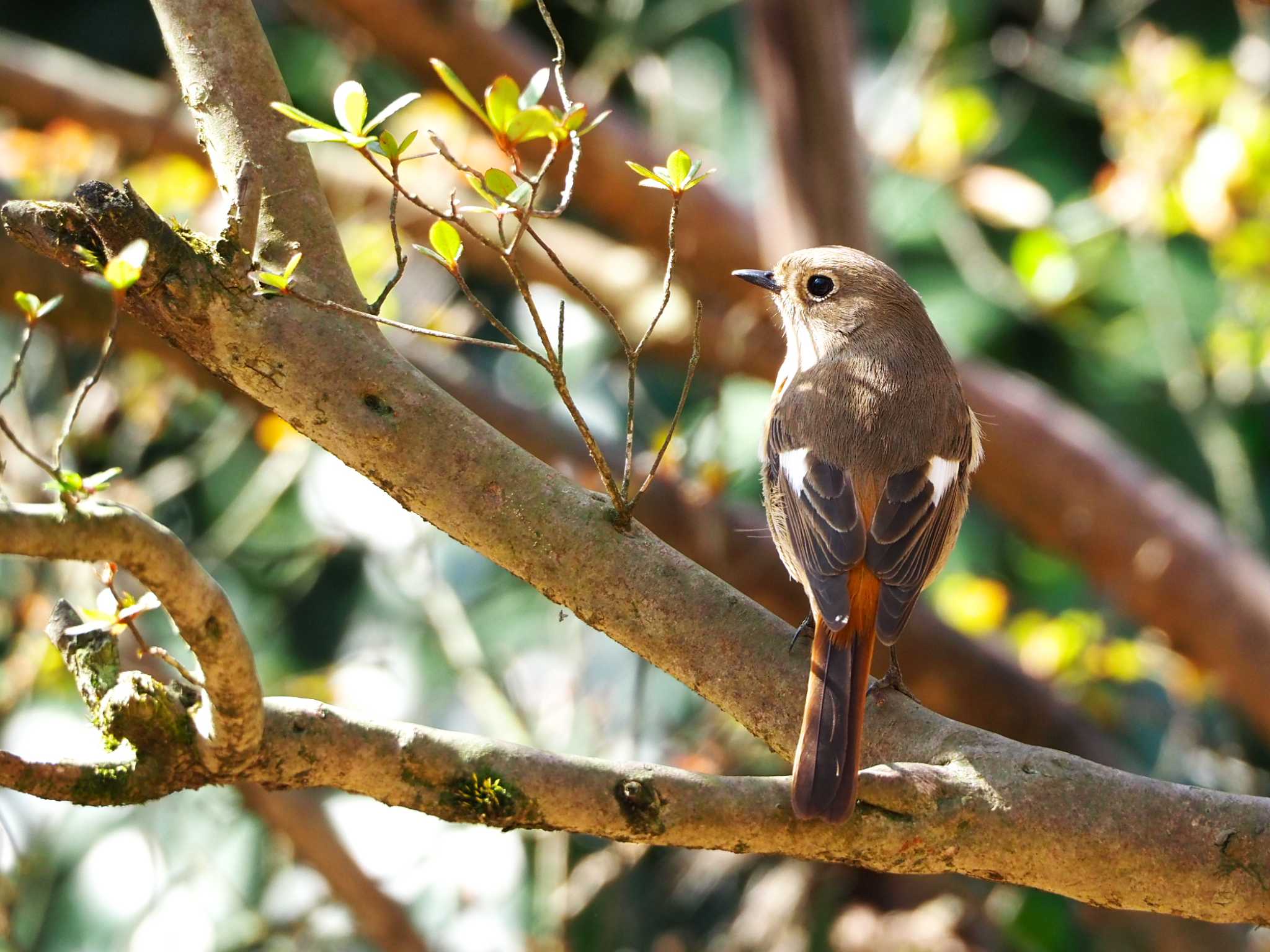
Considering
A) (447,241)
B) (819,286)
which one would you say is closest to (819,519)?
(819,286)

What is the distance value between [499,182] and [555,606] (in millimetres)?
3676

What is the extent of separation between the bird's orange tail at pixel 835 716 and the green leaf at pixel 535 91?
0.96 metres

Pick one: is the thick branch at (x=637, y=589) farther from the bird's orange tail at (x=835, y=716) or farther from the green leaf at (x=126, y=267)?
the green leaf at (x=126, y=267)

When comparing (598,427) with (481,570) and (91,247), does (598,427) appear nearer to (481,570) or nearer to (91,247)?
(481,570)

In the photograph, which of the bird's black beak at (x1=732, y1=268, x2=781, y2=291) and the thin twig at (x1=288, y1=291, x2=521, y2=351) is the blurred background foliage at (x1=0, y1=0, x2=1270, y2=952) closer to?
the bird's black beak at (x1=732, y1=268, x2=781, y2=291)

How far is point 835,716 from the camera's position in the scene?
203 cm

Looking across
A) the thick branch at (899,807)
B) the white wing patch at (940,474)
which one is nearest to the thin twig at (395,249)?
the thick branch at (899,807)

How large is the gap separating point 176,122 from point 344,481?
1.60 m

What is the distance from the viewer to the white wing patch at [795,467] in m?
2.85

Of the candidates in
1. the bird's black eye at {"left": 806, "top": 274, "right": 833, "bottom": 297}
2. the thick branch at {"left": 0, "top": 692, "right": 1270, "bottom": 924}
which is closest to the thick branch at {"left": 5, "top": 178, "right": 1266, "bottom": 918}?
the thick branch at {"left": 0, "top": 692, "right": 1270, "bottom": 924}

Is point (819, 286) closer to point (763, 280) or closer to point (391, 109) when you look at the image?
point (763, 280)

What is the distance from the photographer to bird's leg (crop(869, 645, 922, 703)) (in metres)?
2.33

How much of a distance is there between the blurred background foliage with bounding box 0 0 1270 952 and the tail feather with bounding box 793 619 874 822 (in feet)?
5.47

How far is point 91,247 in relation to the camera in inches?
73.9
